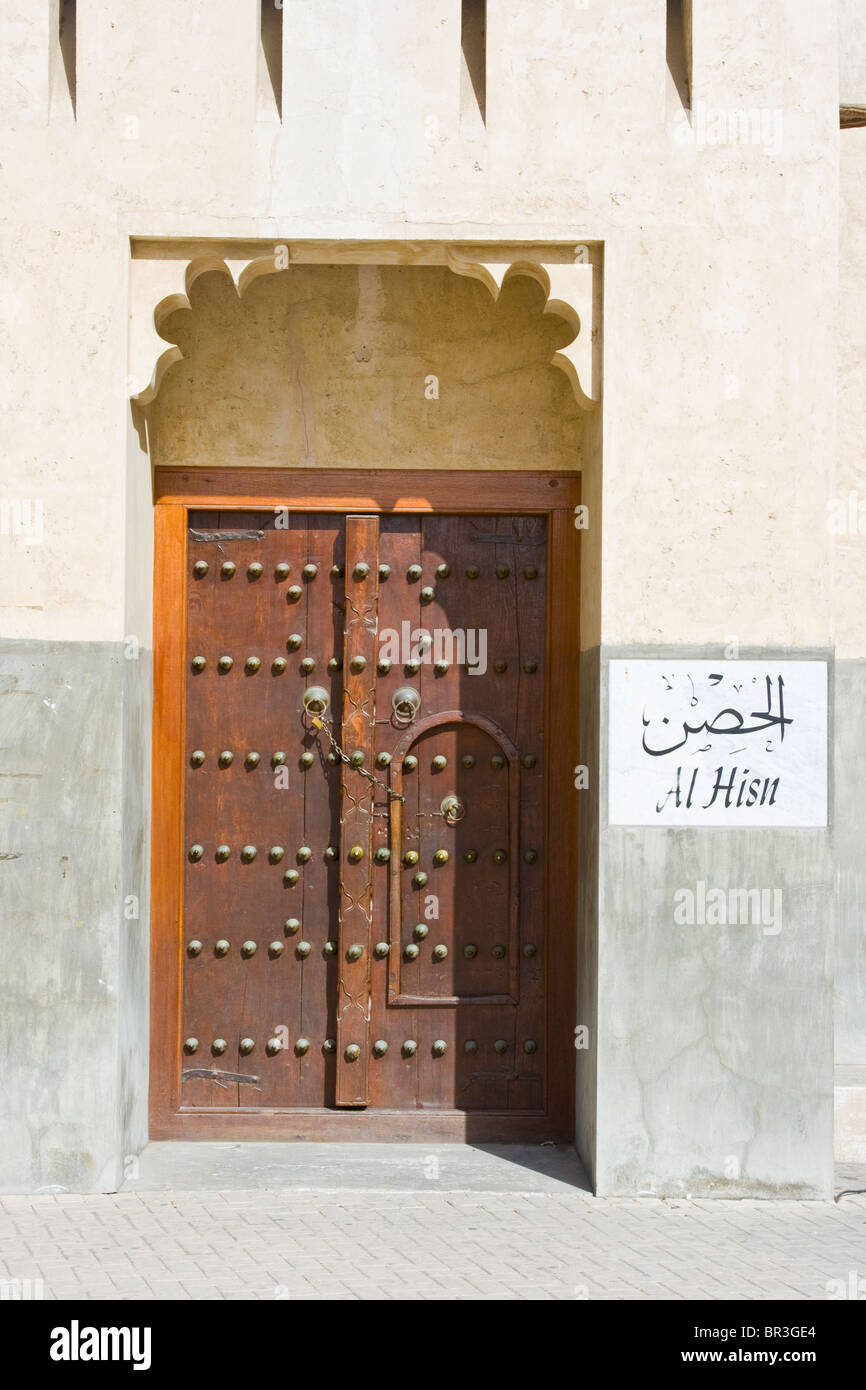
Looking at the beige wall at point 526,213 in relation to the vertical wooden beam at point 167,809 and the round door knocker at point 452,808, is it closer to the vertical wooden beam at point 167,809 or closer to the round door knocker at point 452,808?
the vertical wooden beam at point 167,809

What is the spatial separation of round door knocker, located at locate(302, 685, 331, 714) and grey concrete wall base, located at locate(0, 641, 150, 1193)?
0.96 meters

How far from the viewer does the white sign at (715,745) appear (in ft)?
20.2

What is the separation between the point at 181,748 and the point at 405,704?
3.44ft

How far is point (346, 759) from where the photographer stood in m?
6.80

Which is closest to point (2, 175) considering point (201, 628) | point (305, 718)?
point (201, 628)

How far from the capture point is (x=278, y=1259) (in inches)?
208

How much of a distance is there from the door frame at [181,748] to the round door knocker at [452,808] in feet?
1.32

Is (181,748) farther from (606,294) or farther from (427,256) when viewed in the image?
(606,294)

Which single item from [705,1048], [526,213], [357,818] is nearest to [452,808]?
[357,818]

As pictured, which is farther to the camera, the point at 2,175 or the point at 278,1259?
the point at 2,175

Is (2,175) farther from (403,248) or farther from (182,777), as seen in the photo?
(182,777)

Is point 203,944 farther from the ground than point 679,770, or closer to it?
closer to it

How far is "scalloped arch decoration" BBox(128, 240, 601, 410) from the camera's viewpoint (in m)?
6.17

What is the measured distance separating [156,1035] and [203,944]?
456 millimetres
